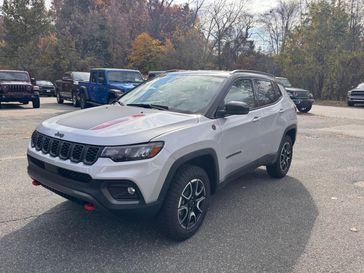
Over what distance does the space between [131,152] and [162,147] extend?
0.28 metres

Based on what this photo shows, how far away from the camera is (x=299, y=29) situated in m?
31.7

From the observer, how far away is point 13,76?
53.6 ft

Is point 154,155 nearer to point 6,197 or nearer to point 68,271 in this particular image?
point 68,271

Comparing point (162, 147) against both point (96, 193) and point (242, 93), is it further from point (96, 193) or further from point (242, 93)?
point (242, 93)

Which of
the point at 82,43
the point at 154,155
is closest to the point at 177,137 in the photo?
the point at 154,155

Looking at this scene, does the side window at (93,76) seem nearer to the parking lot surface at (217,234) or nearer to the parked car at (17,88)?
Answer: the parked car at (17,88)

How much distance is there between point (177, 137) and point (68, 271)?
1.45 m

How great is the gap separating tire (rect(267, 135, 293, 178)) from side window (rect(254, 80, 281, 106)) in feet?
2.25

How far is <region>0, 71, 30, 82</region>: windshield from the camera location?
1608 cm

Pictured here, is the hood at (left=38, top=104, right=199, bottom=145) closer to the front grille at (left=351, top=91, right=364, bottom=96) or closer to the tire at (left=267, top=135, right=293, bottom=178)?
the tire at (left=267, top=135, right=293, bottom=178)

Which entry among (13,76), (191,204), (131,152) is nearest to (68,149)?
(131,152)

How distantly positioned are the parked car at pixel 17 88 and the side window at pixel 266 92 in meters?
13.3

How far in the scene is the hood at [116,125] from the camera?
3059 mm

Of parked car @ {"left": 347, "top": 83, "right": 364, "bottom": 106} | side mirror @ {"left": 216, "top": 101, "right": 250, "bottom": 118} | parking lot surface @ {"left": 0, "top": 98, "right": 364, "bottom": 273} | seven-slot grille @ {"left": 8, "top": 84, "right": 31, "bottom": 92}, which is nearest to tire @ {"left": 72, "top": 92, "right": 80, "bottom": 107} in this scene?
seven-slot grille @ {"left": 8, "top": 84, "right": 31, "bottom": 92}
